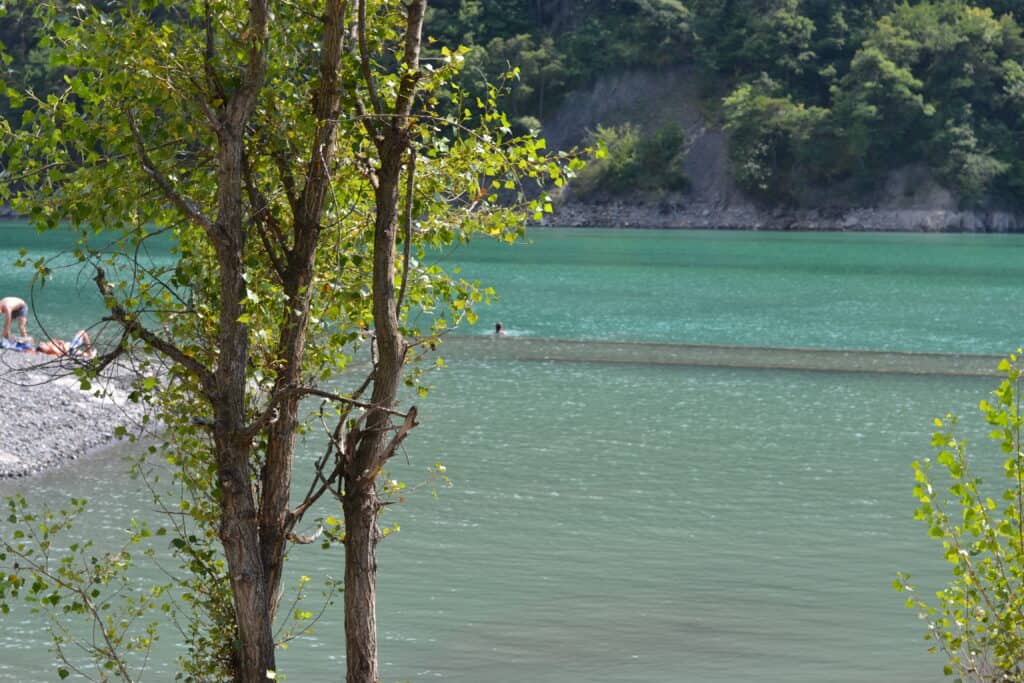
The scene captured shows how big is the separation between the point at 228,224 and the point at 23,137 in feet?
3.77

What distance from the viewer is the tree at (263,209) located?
23.4 feet

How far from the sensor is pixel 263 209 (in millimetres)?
7465

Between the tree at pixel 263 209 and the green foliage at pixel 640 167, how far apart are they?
126 meters

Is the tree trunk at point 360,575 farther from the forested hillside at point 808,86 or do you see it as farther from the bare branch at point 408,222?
the forested hillside at point 808,86

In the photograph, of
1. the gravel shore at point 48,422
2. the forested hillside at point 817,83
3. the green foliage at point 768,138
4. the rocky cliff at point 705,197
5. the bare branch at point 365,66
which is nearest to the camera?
the bare branch at point 365,66

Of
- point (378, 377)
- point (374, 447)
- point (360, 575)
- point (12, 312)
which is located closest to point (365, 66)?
point (378, 377)

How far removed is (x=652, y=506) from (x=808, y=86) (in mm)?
124757

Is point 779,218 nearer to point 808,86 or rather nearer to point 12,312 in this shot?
point 808,86

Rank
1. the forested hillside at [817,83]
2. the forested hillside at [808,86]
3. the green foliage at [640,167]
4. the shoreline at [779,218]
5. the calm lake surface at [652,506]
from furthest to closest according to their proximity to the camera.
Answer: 1. the green foliage at [640,167]
2. the forested hillside at [817,83]
3. the forested hillside at [808,86]
4. the shoreline at [779,218]
5. the calm lake surface at [652,506]

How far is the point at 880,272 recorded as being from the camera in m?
→ 69.8

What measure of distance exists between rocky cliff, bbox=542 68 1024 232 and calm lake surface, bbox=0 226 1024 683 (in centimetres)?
8219

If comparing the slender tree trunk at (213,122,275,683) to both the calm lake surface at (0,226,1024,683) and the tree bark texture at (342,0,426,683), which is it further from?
the calm lake surface at (0,226,1024,683)

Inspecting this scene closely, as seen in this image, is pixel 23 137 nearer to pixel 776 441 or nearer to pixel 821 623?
pixel 821 623

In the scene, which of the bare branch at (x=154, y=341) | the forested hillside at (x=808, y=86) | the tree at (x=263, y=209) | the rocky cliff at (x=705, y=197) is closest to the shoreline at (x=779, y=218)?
the rocky cliff at (x=705, y=197)
